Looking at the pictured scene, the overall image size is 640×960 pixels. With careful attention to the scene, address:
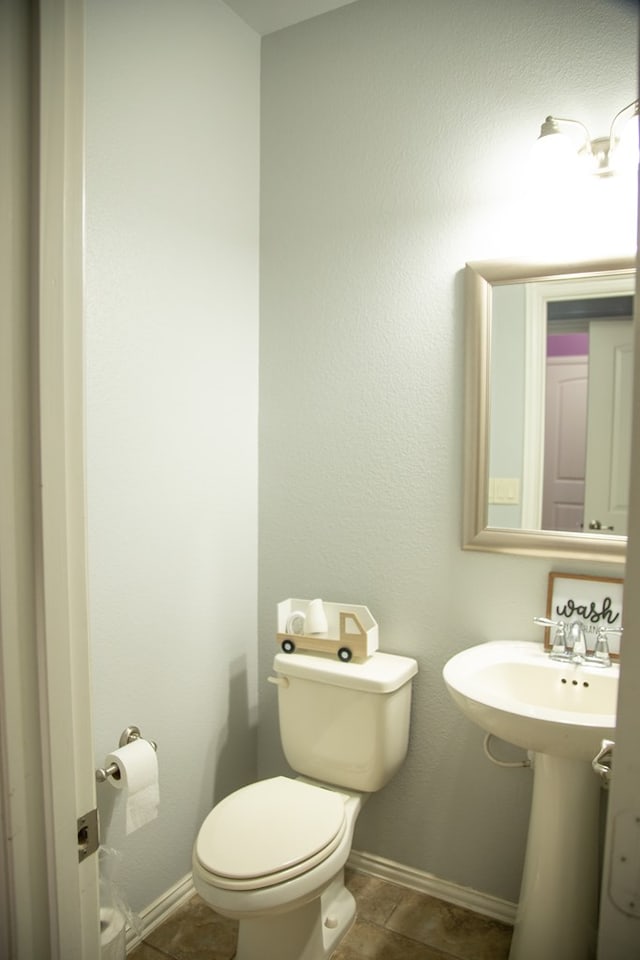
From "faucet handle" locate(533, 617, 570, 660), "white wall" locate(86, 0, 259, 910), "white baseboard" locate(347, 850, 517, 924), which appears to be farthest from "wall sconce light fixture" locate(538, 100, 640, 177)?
"white baseboard" locate(347, 850, 517, 924)

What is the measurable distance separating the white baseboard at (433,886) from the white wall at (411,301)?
36mm

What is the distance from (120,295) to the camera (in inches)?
63.6

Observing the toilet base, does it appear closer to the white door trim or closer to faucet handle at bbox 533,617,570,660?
faucet handle at bbox 533,617,570,660

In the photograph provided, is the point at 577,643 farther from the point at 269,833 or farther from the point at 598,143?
the point at 598,143

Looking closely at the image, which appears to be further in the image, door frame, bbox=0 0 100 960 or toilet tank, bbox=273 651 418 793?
toilet tank, bbox=273 651 418 793

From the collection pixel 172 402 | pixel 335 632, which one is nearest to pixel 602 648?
pixel 335 632

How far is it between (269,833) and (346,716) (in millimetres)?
409

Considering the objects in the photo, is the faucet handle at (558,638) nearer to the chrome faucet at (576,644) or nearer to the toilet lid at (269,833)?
the chrome faucet at (576,644)

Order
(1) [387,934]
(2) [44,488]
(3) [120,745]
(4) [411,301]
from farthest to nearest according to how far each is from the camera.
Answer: (4) [411,301] → (1) [387,934] → (3) [120,745] → (2) [44,488]

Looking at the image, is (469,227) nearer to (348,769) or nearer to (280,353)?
(280,353)

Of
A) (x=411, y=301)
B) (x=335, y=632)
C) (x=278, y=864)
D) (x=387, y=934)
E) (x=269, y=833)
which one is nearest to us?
(x=278, y=864)

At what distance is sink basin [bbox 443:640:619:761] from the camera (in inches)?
51.1

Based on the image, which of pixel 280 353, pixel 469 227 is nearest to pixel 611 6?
pixel 469 227

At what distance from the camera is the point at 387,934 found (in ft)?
5.80
